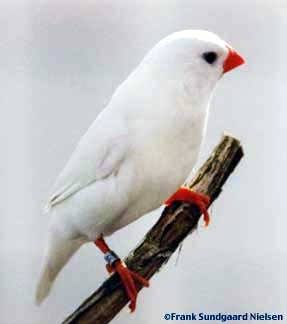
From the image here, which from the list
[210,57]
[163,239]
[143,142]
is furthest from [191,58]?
[163,239]

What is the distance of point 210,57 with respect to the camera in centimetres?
80

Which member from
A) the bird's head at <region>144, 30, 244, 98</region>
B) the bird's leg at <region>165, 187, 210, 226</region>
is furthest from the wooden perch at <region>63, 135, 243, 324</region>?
the bird's head at <region>144, 30, 244, 98</region>

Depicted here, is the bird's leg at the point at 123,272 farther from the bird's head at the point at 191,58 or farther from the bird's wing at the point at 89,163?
the bird's head at the point at 191,58

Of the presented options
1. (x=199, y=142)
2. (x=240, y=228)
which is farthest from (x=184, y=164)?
(x=240, y=228)

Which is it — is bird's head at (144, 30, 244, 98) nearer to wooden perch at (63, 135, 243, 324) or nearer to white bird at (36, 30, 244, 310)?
white bird at (36, 30, 244, 310)

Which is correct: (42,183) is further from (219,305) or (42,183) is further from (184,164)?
(219,305)

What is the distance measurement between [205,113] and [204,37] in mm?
105

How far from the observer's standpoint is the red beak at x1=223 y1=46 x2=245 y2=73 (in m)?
0.82

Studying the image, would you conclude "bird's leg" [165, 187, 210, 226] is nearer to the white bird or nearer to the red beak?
the white bird

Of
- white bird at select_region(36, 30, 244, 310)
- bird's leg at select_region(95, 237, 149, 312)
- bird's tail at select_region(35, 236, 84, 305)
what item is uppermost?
white bird at select_region(36, 30, 244, 310)

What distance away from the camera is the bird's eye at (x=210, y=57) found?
2.62 feet

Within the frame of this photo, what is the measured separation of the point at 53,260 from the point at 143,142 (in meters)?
0.24

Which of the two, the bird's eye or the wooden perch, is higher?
the bird's eye

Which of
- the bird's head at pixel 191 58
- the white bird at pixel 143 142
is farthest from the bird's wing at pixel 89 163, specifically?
the bird's head at pixel 191 58
